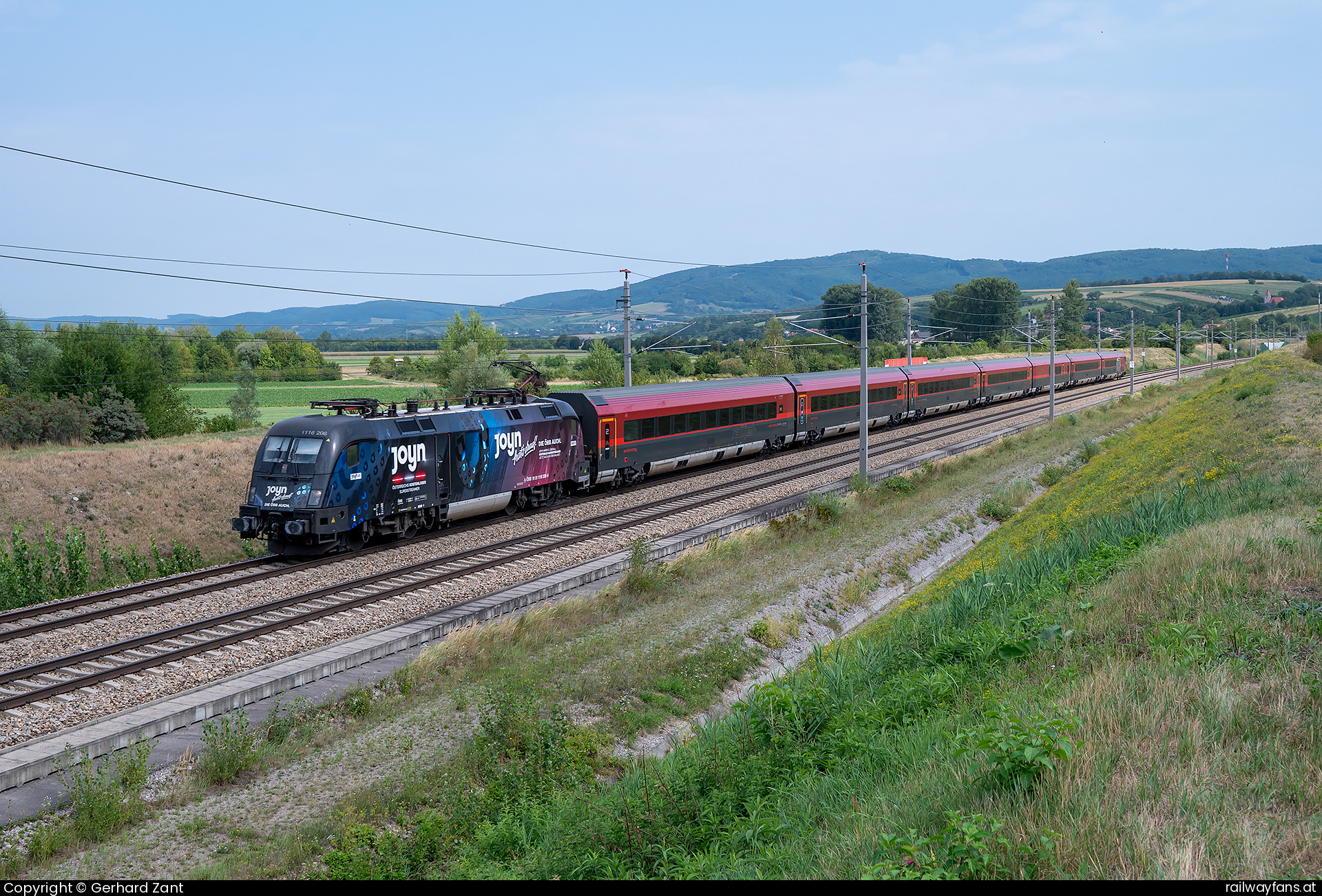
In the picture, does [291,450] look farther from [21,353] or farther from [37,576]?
[21,353]

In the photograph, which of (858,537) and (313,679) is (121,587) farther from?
(858,537)

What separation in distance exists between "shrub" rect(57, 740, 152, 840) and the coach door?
68.6 ft

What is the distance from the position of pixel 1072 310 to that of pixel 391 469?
14820 centimetres

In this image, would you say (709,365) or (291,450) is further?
(709,365)

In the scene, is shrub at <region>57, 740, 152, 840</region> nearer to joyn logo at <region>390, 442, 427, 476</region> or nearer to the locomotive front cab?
the locomotive front cab

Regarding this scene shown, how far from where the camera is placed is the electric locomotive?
20297 millimetres

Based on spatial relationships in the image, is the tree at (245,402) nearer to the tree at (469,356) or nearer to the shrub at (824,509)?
the tree at (469,356)

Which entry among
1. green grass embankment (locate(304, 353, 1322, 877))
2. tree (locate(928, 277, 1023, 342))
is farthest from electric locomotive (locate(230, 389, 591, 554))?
tree (locate(928, 277, 1023, 342))

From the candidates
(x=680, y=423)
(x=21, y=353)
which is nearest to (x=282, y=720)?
(x=680, y=423)

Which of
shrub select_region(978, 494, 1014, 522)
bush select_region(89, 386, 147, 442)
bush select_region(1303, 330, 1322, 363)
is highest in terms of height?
bush select_region(1303, 330, 1322, 363)

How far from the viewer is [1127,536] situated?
45.8ft

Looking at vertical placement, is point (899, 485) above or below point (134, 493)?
below

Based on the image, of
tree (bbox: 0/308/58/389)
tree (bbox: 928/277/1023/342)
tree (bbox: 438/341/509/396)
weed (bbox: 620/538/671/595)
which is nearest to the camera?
weed (bbox: 620/538/671/595)

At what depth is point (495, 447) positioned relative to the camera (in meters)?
25.4
